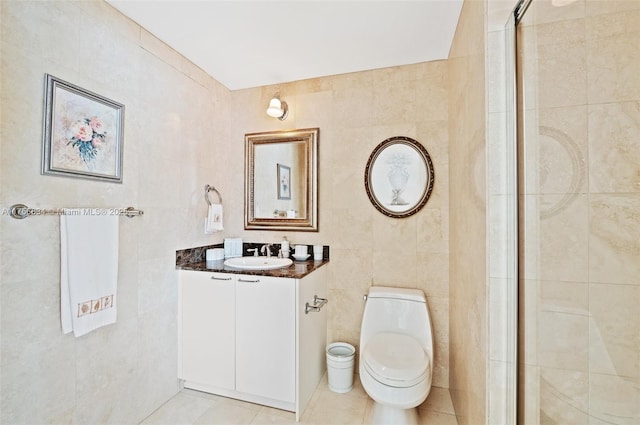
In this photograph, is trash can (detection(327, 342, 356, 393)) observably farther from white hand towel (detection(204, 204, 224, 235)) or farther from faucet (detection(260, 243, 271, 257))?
white hand towel (detection(204, 204, 224, 235))

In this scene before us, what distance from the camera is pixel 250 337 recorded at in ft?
6.06

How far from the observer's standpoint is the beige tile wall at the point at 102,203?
3.91 feet

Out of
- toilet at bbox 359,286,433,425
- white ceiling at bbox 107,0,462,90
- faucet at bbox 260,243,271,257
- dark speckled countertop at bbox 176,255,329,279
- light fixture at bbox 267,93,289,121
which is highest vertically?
white ceiling at bbox 107,0,462,90

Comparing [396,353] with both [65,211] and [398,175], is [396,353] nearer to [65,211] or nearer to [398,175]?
[398,175]

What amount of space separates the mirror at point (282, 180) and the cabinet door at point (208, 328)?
28.2 inches

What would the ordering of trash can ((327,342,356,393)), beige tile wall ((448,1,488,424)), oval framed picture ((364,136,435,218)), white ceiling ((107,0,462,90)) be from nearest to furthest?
1. beige tile wall ((448,1,488,424))
2. white ceiling ((107,0,462,90))
3. trash can ((327,342,356,393))
4. oval framed picture ((364,136,435,218))

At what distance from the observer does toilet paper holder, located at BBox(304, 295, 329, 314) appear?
190cm

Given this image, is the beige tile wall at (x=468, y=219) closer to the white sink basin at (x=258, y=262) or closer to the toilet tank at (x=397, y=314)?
the toilet tank at (x=397, y=314)

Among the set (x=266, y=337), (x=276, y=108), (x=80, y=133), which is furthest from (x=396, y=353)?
(x=80, y=133)

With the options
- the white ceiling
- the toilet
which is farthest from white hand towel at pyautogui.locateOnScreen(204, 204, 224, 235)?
the toilet

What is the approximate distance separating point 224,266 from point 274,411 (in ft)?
3.22

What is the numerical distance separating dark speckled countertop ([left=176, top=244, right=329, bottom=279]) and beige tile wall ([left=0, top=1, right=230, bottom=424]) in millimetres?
73

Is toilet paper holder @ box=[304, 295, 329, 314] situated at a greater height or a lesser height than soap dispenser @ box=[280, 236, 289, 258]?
lesser

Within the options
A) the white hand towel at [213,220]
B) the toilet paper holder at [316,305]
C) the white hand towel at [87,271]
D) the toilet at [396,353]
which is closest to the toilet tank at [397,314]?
the toilet at [396,353]
